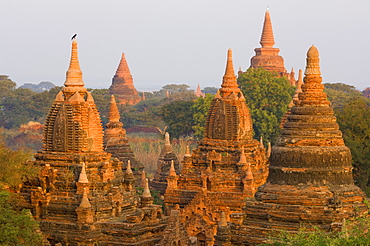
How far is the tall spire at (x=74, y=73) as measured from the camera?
150ft

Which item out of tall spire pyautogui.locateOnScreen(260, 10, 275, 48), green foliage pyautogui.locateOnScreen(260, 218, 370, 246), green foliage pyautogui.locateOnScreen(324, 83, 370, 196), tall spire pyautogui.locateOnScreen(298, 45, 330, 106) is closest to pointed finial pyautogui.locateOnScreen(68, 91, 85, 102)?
tall spire pyautogui.locateOnScreen(298, 45, 330, 106)

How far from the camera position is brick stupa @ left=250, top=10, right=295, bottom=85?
98.6 m

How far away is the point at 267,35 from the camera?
98.4 metres

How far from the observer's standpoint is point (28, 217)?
39719 millimetres

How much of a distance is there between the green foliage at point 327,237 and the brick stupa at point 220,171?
47.7ft

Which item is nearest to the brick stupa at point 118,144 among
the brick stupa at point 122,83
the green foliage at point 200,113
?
the green foliage at point 200,113

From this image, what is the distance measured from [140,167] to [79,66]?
1694 centimetres

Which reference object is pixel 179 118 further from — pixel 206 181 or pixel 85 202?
pixel 85 202

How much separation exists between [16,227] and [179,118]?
5746 cm

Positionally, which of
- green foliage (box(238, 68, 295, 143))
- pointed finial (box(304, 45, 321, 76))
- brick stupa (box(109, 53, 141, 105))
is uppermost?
brick stupa (box(109, 53, 141, 105))

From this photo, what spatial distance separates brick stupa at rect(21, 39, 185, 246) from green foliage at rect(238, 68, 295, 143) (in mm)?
41259

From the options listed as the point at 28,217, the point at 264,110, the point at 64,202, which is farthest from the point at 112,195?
the point at 264,110

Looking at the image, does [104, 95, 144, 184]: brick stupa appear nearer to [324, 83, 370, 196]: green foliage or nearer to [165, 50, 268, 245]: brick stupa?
[165, 50, 268, 245]: brick stupa

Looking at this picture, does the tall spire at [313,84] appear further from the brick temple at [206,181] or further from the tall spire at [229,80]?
the tall spire at [229,80]
